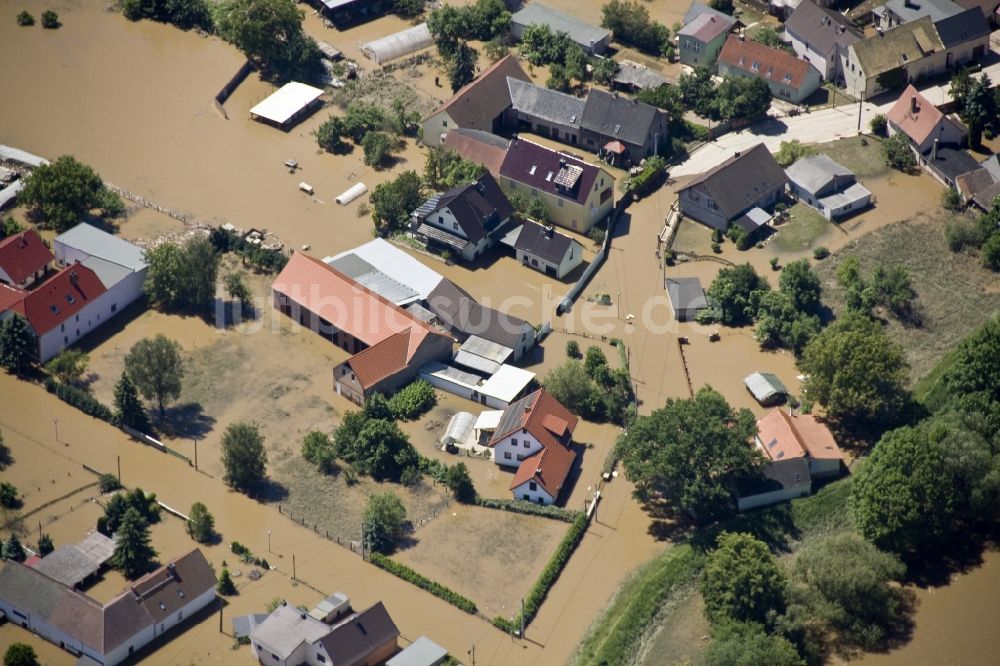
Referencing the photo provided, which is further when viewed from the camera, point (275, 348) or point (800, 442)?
point (275, 348)

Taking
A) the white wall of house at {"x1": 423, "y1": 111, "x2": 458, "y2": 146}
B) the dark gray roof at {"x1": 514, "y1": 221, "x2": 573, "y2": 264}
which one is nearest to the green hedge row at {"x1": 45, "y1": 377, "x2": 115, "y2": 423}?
the dark gray roof at {"x1": 514, "y1": 221, "x2": 573, "y2": 264}

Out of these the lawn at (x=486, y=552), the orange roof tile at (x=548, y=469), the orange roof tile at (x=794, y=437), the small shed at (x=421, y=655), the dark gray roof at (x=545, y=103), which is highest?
the dark gray roof at (x=545, y=103)

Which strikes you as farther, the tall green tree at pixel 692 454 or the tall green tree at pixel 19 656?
the tall green tree at pixel 692 454

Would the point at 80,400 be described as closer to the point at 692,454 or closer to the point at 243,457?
the point at 243,457

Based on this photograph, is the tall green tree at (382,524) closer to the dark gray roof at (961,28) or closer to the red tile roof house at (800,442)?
the red tile roof house at (800,442)

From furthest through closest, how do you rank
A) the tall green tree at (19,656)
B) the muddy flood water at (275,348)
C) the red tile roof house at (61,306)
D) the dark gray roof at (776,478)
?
the red tile roof house at (61,306)
the dark gray roof at (776,478)
the muddy flood water at (275,348)
the tall green tree at (19,656)

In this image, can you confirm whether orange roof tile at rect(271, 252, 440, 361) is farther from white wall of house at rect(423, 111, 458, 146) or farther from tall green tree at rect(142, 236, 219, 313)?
white wall of house at rect(423, 111, 458, 146)

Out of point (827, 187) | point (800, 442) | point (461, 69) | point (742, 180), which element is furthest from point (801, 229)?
point (461, 69)

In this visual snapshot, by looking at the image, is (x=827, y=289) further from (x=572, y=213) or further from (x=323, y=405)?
(x=323, y=405)

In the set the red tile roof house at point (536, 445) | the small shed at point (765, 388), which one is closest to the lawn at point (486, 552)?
the red tile roof house at point (536, 445)
